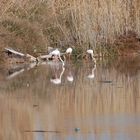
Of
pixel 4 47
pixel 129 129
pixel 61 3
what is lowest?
pixel 129 129

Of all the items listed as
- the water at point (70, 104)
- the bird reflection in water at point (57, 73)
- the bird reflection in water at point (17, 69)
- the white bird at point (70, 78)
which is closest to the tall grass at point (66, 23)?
the bird reflection in water at point (17, 69)

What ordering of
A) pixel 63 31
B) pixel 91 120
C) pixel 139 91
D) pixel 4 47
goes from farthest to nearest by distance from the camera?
pixel 63 31 < pixel 4 47 < pixel 139 91 < pixel 91 120

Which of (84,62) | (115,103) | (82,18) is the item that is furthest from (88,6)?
(115,103)

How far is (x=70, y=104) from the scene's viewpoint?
A: 1201 cm

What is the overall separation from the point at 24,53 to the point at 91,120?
10676mm

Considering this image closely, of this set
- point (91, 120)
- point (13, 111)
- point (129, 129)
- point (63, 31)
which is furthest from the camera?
point (63, 31)

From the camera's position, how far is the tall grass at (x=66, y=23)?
2114cm

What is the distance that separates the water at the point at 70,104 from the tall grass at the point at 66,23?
9.72 ft

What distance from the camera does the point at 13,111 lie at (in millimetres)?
11414

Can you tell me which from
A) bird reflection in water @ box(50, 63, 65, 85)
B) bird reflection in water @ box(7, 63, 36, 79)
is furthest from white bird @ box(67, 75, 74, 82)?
bird reflection in water @ box(7, 63, 36, 79)

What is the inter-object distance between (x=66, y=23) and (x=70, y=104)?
1044 centimetres

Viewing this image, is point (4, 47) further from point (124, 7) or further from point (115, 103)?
point (115, 103)

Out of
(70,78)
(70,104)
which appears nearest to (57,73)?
(70,78)

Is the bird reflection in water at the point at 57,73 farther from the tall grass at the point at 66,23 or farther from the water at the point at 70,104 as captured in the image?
the tall grass at the point at 66,23
